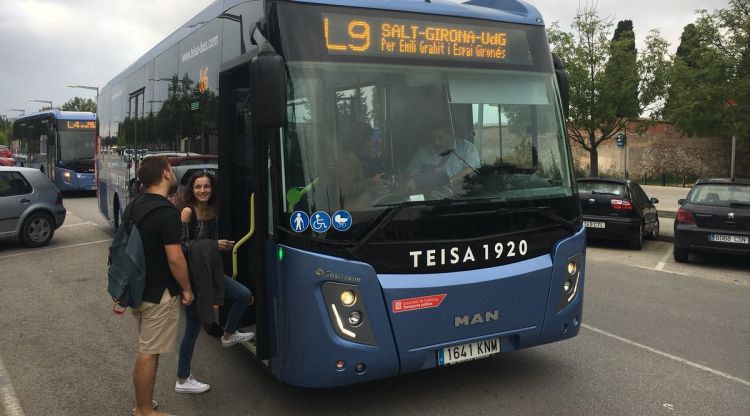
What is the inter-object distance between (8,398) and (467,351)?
11.0ft

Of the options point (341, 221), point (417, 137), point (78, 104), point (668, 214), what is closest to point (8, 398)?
point (341, 221)

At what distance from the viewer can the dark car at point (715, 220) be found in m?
10.2

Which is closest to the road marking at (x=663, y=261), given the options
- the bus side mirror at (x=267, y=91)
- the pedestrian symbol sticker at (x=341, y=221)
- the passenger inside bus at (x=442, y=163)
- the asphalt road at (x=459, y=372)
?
the asphalt road at (x=459, y=372)

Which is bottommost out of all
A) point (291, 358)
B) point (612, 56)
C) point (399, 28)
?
point (291, 358)

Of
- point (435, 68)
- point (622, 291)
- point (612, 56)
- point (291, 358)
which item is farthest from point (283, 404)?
point (612, 56)

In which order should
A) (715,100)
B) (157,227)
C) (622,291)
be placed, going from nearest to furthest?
(157,227) → (622,291) → (715,100)

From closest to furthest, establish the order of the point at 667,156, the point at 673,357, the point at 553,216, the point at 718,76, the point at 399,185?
the point at 399,185
the point at 553,216
the point at 673,357
the point at 718,76
the point at 667,156

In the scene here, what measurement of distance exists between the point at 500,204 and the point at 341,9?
1.66 meters

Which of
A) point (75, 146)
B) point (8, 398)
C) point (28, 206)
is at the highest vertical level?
point (75, 146)

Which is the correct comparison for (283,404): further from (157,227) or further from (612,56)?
(612,56)

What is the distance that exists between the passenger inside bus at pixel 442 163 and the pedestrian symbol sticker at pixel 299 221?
694 mm

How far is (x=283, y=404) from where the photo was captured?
4.39 m

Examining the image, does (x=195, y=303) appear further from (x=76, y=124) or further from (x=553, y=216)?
(x=76, y=124)

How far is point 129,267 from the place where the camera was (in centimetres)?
378
